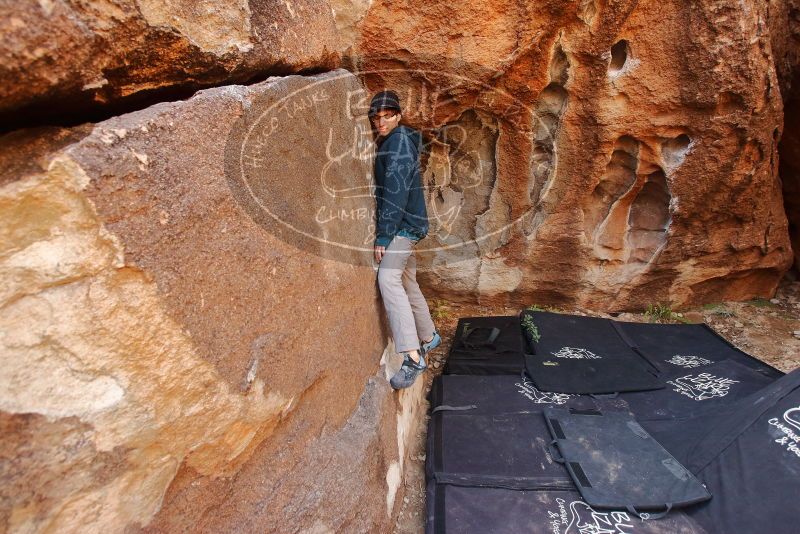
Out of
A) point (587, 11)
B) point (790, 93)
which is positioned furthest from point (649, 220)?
point (587, 11)

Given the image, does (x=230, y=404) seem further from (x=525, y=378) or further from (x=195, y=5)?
(x=525, y=378)

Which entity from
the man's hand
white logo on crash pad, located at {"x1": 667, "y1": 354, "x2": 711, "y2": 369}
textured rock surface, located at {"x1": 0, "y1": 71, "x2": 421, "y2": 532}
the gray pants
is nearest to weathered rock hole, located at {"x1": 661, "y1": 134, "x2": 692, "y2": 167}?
white logo on crash pad, located at {"x1": 667, "y1": 354, "x2": 711, "y2": 369}

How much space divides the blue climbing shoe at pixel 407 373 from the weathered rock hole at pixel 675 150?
6.54 ft

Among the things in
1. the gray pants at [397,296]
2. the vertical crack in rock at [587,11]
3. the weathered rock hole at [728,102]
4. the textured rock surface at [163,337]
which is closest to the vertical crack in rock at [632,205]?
the weathered rock hole at [728,102]

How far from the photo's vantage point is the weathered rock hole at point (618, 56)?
2533 millimetres

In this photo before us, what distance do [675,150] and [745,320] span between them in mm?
1560

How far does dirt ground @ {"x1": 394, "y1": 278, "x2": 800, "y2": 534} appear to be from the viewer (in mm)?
3123

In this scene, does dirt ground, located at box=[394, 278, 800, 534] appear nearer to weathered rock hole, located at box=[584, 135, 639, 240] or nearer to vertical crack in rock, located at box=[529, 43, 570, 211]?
weathered rock hole, located at box=[584, 135, 639, 240]

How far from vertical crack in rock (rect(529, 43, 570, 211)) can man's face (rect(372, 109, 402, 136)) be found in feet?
3.40

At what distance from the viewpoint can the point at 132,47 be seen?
42.6 inches

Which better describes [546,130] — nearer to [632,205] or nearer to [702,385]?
[632,205]

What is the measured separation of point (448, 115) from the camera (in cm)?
267

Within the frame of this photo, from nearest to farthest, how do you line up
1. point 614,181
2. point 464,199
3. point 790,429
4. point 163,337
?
point 163,337 → point 790,429 → point 614,181 → point 464,199

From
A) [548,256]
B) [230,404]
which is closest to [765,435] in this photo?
[548,256]
